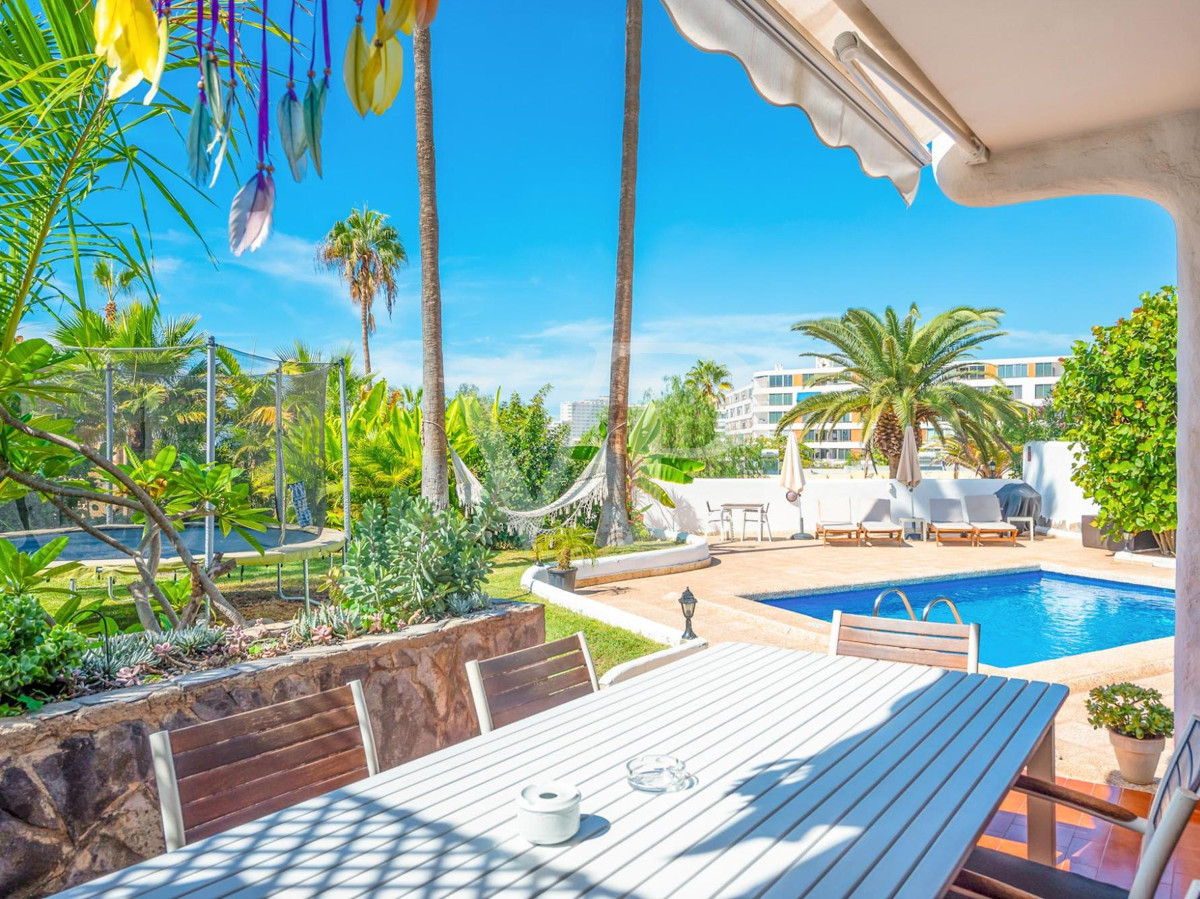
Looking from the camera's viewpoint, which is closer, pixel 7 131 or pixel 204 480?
pixel 7 131

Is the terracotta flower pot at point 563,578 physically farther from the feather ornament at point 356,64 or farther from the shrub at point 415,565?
the feather ornament at point 356,64

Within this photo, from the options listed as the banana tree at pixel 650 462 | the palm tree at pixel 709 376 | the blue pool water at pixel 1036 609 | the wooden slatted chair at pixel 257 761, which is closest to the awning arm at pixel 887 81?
the wooden slatted chair at pixel 257 761

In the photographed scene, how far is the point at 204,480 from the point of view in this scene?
3.82 m

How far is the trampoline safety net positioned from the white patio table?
13.1ft

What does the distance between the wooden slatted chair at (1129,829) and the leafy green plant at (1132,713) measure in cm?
181

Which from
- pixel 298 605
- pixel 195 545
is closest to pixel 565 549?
pixel 298 605

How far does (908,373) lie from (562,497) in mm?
8370

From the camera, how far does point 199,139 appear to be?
2.31 feet

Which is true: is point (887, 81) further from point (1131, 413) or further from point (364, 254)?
point (364, 254)

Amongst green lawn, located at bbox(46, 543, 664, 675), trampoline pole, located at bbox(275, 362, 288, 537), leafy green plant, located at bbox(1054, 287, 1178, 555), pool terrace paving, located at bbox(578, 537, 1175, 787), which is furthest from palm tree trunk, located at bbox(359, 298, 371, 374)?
leafy green plant, located at bbox(1054, 287, 1178, 555)

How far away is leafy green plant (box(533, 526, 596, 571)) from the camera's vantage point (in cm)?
846

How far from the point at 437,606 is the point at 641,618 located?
262 cm

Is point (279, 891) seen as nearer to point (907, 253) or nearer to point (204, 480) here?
point (204, 480)

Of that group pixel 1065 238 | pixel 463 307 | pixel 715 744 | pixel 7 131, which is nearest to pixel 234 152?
pixel 7 131
